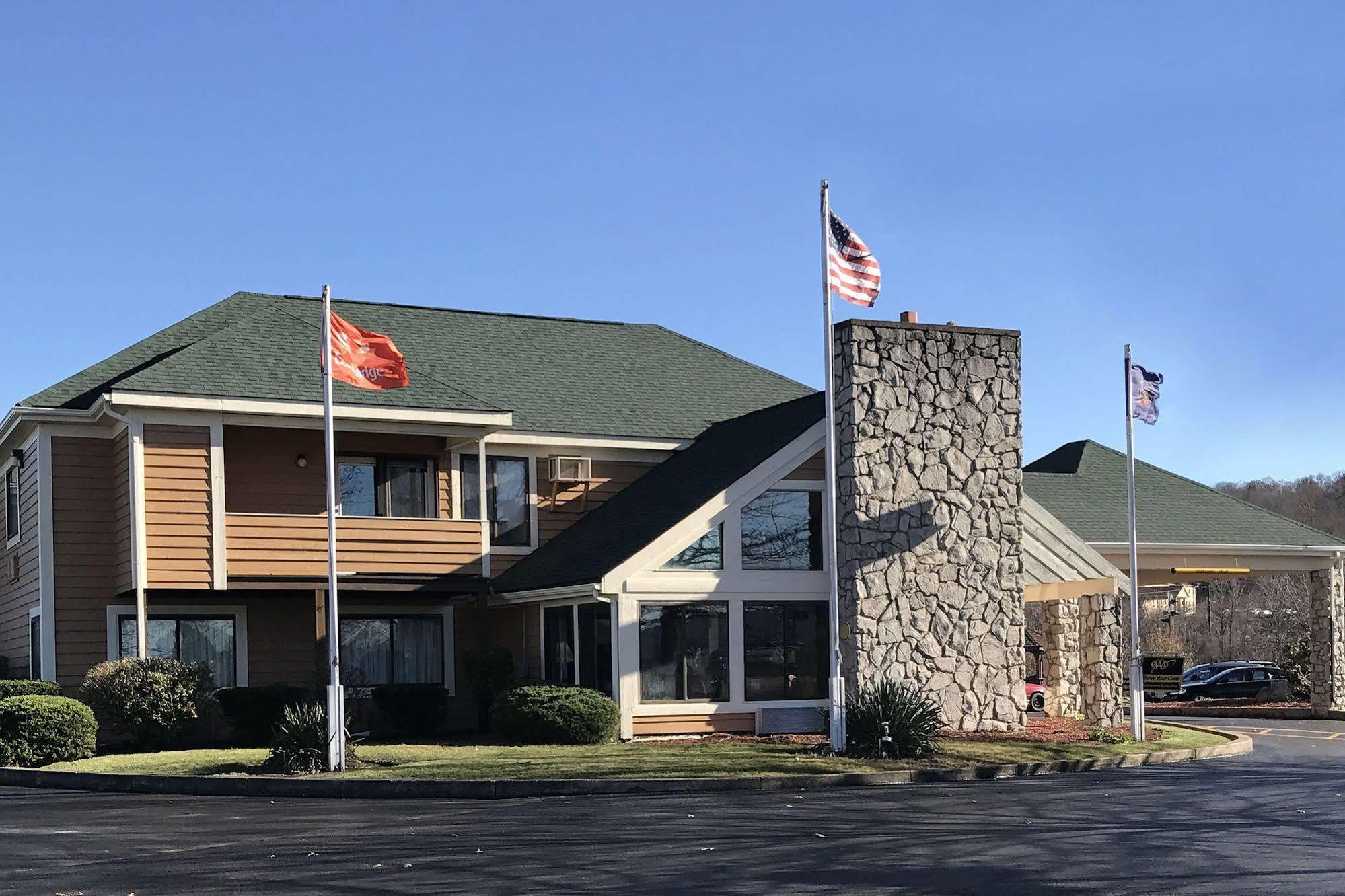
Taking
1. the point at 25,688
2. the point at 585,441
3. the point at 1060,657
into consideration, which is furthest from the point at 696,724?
the point at 25,688

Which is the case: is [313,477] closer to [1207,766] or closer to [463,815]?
[463,815]

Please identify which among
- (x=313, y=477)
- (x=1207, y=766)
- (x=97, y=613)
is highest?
(x=313, y=477)

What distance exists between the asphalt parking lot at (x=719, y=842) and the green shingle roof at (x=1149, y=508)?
48.6 feet

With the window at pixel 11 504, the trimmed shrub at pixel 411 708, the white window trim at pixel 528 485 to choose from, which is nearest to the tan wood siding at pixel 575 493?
the white window trim at pixel 528 485

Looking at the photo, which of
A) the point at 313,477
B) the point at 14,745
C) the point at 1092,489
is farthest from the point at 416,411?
the point at 1092,489

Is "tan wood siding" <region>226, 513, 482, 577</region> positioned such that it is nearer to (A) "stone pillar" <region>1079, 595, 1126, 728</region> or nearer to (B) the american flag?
(B) the american flag

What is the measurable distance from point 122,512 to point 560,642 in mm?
7900

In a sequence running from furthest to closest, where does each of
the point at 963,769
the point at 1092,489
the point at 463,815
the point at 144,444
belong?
the point at 1092,489 → the point at 144,444 → the point at 963,769 → the point at 463,815

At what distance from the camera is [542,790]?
18.2 meters

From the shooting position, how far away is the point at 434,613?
29.1 metres

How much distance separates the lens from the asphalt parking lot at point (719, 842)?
11125mm

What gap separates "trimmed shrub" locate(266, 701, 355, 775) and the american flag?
935cm

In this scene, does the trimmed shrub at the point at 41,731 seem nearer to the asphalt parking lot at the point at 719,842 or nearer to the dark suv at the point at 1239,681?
the asphalt parking lot at the point at 719,842

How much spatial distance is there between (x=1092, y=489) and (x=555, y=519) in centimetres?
1331
